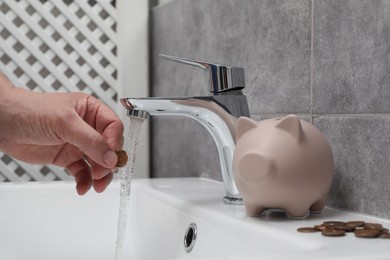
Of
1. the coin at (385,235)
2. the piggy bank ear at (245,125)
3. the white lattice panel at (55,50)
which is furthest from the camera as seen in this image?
the white lattice panel at (55,50)

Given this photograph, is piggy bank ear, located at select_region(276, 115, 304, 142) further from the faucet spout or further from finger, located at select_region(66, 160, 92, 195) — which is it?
finger, located at select_region(66, 160, 92, 195)

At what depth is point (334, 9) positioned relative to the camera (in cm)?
72

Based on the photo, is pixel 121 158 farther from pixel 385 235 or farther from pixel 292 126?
pixel 385 235

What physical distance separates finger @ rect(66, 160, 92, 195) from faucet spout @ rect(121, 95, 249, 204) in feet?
0.44

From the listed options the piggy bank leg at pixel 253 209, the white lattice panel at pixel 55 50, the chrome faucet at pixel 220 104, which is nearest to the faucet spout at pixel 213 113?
the chrome faucet at pixel 220 104

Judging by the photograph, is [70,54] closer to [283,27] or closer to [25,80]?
[25,80]

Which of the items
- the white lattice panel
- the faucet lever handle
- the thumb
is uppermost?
the white lattice panel

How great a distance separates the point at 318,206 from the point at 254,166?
3.9 inches

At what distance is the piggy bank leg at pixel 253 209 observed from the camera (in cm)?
Answer: 65

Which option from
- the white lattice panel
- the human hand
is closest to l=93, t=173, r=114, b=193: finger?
the human hand

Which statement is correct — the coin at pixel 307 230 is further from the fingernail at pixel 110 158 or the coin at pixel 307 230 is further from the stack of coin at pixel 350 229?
the fingernail at pixel 110 158

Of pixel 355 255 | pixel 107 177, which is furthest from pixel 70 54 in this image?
pixel 355 255

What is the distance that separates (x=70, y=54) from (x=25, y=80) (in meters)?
0.11

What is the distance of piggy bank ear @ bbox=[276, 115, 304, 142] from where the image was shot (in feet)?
2.01
